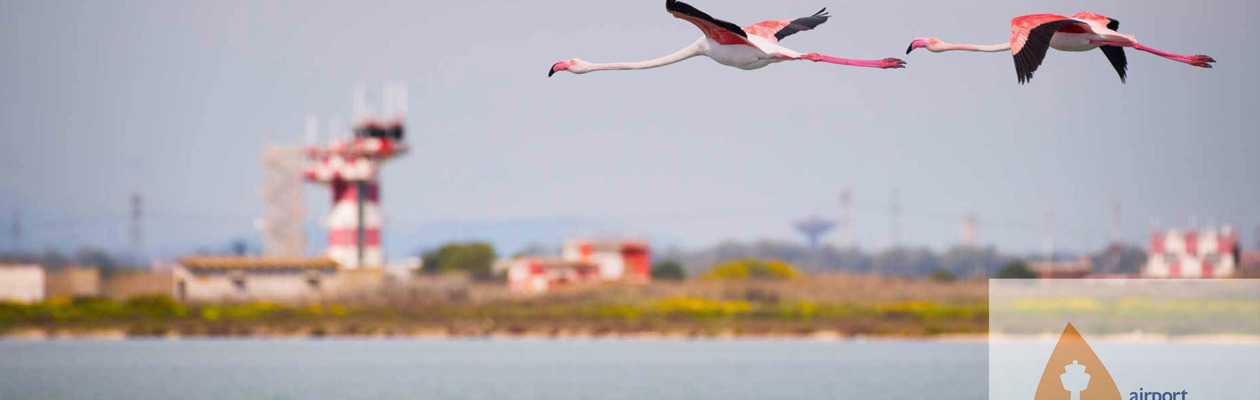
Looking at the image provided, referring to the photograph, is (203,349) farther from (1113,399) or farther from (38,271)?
(1113,399)

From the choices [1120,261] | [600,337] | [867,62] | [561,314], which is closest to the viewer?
[867,62]

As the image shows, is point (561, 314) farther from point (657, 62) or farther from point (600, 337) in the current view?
point (657, 62)

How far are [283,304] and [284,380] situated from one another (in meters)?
28.6

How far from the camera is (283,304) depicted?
8681 cm

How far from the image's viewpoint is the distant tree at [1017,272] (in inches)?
4744

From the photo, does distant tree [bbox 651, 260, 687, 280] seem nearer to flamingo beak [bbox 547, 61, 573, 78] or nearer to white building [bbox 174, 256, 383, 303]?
white building [bbox 174, 256, 383, 303]

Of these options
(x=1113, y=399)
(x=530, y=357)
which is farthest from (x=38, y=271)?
(x=1113, y=399)

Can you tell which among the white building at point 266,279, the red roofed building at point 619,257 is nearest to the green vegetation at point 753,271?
the red roofed building at point 619,257

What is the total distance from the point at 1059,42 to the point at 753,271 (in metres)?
87.5

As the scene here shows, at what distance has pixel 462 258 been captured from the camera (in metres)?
125

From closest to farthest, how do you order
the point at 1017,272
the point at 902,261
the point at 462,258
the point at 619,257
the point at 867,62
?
the point at 867,62 → the point at 619,257 → the point at 1017,272 → the point at 462,258 → the point at 902,261

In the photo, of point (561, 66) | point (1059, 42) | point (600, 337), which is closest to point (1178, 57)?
point (1059, 42)

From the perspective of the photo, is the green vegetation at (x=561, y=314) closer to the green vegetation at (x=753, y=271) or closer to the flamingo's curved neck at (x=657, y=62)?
the green vegetation at (x=753, y=271)

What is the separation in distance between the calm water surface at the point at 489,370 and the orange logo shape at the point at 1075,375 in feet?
41.3
